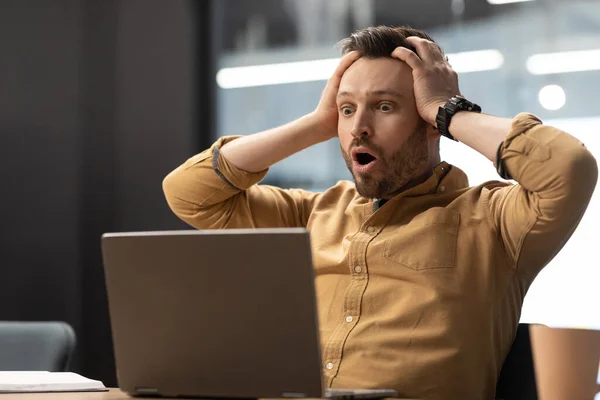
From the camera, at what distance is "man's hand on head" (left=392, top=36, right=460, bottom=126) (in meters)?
1.90

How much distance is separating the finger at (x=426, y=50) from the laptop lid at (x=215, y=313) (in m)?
0.91

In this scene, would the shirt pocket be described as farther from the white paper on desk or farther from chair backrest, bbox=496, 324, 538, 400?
the white paper on desk

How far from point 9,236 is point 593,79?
8.39 ft

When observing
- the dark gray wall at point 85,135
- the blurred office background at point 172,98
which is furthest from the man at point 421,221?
the dark gray wall at point 85,135

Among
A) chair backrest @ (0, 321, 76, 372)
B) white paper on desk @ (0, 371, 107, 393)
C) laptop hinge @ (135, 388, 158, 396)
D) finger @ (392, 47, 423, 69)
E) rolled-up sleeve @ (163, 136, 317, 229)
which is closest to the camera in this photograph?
laptop hinge @ (135, 388, 158, 396)

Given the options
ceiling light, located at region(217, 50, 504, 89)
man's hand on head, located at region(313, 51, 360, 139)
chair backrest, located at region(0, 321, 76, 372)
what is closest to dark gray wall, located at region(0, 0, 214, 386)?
ceiling light, located at region(217, 50, 504, 89)

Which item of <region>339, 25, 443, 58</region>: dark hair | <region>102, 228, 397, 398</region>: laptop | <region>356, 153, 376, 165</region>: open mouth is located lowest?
<region>102, 228, 397, 398</region>: laptop

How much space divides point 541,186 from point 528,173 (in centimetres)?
4

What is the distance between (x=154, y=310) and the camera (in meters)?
1.29

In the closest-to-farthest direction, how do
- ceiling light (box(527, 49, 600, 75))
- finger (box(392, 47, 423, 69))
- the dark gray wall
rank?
finger (box(392, 47, 423, 69)) → ceiling light (box(527, 49, 600, 75)) → the dark gray wall

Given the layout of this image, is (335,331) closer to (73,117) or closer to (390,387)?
(390,387)

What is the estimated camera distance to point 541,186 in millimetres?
1645

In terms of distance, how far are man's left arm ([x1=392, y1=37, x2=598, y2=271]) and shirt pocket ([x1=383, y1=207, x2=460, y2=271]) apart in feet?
0.33

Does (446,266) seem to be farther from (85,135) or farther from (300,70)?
(85,135)
